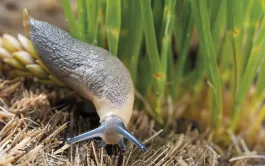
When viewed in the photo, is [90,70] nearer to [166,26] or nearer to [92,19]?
[92,19]

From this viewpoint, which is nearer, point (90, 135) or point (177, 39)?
point (90, 135)

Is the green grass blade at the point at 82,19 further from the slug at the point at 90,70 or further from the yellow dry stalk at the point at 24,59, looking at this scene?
the yellow dry stalk at the point at 24,59

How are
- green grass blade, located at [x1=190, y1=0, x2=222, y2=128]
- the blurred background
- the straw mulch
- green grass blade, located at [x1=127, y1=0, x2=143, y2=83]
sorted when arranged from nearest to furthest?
1. the straw mulch
2. green grass blade, located at [x1=190, y1=0, x2=222, y2=128]
3. green grass blade, located at [x1=127, y1=0, x2=143, y2=83]
4. the blurred background

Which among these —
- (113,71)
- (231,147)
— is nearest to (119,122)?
(113,71)

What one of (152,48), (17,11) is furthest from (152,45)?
(17,11)

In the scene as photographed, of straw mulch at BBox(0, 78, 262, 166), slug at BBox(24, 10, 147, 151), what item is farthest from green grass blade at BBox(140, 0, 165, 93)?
straw mulch at BBox(0, 78, 262, 166)

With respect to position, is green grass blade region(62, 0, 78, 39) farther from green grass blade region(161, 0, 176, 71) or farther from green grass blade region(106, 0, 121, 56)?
green grass blade region(161, 0, 176, 71)
